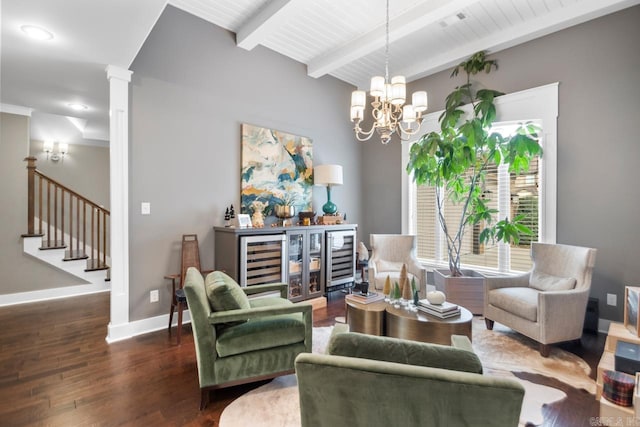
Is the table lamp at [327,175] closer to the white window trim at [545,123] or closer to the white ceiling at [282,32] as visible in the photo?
the white ceiling at [282,32]

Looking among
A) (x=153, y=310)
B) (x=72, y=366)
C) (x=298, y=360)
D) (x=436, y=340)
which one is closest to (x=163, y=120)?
(x=153, y=310)

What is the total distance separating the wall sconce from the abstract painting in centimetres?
436

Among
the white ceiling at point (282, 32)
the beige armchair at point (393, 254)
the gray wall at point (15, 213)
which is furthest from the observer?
the gray wall at point (15, 213)

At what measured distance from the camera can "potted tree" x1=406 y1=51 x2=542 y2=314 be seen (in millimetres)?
3572

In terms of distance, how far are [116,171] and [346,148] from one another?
349 centimetres

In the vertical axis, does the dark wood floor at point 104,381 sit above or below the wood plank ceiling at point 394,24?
below

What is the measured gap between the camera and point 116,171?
117 inches

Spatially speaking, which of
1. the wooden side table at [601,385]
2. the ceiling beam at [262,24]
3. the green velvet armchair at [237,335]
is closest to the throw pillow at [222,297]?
the green velvet armchair at [237,335]

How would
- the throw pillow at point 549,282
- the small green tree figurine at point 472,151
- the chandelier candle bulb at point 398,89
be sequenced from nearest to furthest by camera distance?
the chandelier candle bulb at point 398,89, the throw pillow at point 549,282, the small green tree figurine at point 472,151

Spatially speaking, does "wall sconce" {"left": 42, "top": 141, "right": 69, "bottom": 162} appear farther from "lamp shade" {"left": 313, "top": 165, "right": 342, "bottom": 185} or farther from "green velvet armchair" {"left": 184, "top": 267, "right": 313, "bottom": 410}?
"green velvet armchair" {"left": 184, "top": 267, "right": 313, "bottom": 410}

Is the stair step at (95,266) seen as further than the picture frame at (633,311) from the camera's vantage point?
Yes

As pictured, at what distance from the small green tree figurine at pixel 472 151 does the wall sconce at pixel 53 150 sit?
639 cm

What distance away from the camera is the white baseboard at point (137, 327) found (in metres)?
2.96

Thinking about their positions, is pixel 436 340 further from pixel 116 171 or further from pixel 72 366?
pixel 116 171
